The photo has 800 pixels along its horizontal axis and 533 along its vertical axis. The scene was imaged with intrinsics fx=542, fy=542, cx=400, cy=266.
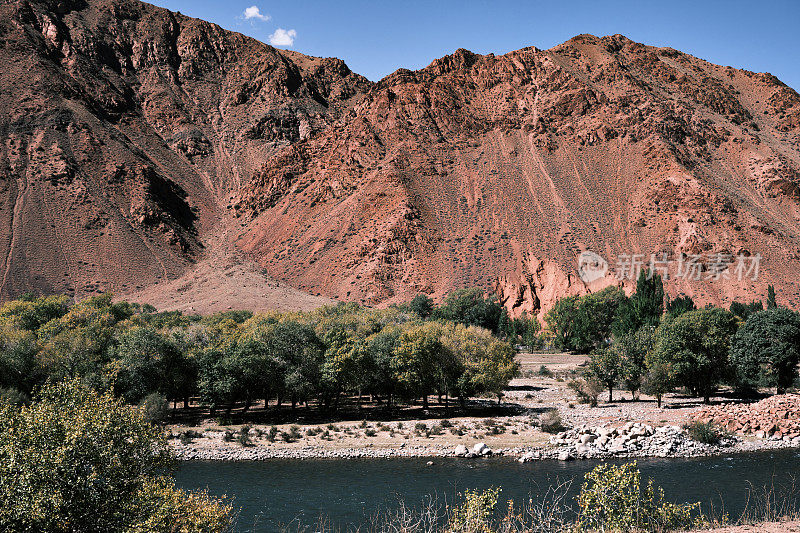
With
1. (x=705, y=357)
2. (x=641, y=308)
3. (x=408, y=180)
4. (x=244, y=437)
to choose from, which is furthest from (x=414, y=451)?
(x=408, y=180)

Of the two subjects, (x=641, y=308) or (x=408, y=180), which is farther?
(x=408, y=180)

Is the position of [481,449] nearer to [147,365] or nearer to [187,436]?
[187,436]

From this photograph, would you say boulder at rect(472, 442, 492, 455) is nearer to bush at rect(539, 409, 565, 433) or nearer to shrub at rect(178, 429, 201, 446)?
bush at rect(539, 409, 565, 433)

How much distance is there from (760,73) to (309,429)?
170023 millimetres

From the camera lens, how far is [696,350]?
4247 centimetres

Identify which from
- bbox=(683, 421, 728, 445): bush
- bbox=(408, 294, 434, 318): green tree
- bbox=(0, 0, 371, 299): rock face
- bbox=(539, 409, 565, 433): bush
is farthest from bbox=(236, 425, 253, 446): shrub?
bbox=(0, 0, 371, 299): rock face

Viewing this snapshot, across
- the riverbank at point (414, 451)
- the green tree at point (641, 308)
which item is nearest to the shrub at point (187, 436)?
the riverbank at point (414, 451)

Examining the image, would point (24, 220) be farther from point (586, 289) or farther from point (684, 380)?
point (684, 380)

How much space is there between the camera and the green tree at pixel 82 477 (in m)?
10.2

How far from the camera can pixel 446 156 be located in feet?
398

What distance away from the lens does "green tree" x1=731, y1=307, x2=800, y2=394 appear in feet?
139

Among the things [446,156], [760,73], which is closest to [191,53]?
[446,156]

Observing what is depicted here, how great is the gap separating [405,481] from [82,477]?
18009 mm

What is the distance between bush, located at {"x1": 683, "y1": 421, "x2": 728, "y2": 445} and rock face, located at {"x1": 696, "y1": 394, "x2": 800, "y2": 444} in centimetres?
228
